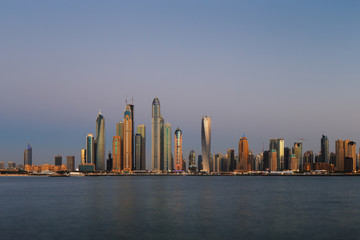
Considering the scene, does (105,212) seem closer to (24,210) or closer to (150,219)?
(150,219)

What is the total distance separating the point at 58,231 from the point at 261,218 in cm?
3704

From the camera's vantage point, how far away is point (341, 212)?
80312 mm

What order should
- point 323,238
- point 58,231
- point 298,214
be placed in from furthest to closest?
1. point 298,214
2. point 58,231
3. point 323,238

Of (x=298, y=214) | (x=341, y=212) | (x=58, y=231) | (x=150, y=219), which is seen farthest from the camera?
(x=341, y=212)

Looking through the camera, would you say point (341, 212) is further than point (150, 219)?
Yes

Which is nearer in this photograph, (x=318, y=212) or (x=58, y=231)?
(x=58, y=231)

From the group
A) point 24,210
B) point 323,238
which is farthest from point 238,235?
point 24,210

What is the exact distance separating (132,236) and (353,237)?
3229 centimetres

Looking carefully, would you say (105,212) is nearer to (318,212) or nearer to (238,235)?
(238,235)

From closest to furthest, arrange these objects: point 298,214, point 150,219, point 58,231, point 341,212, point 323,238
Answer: point 323,238 → point 58,231 → point 150,219 → point 298,214 → point 341,212

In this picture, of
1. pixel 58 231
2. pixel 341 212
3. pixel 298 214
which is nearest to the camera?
pixel 58 231

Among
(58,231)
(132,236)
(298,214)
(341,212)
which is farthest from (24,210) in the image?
(341,212)

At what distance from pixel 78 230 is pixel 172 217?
20055 mm

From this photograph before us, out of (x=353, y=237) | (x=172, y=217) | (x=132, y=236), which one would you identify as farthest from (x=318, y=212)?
(x=132, y=236)
